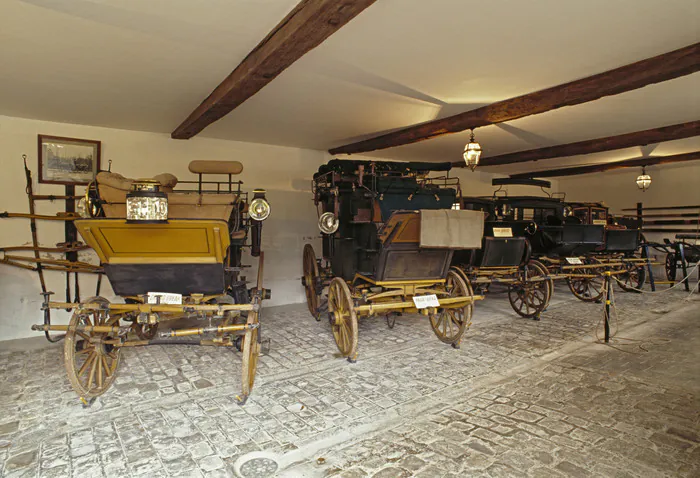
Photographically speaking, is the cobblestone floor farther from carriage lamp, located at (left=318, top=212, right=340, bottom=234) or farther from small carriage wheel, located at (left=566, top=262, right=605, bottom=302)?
small carriage wheel, located at (left=566, top=262, right=605, bottom=302)

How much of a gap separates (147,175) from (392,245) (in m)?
4.45

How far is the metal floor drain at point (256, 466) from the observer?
2.46 m

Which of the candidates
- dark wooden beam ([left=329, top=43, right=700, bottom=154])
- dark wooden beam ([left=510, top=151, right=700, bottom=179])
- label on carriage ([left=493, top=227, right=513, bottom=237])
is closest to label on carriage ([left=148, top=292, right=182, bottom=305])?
dark wooden beam ([left=329, top=43, right=700, bottom=154])

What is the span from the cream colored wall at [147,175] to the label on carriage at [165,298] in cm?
343

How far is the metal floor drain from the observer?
2461mm

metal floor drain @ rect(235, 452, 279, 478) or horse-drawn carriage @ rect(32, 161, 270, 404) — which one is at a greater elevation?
horse-drawn carriage @ rect(32, 161, 270, 404)

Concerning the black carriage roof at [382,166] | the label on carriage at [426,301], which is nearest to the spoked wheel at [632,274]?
the black carriage roof at [382,166]

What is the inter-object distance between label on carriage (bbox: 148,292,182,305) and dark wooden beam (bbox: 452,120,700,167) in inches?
302

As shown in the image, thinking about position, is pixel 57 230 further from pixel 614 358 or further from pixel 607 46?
pixel 614 358

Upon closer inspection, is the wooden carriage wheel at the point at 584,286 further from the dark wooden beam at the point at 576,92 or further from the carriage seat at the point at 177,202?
the carriage seat at the point at 177,202

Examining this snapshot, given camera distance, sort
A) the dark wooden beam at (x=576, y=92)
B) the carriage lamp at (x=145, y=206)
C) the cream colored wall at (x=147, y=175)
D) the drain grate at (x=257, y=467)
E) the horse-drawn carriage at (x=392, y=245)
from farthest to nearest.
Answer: the cream colored wall at (x=147, y=175) → the horse-drawn carriage at (x=392, y=245) → the dark wooden beam at (x=576, y=92) → the carriage lamp at (x=145, y=206) → the drain grate at (x=257, y=467)

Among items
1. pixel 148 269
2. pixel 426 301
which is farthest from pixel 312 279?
pixel 148 269

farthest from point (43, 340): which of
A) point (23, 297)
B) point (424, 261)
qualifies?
point (424, 261)

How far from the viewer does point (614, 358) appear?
4.67 meters
